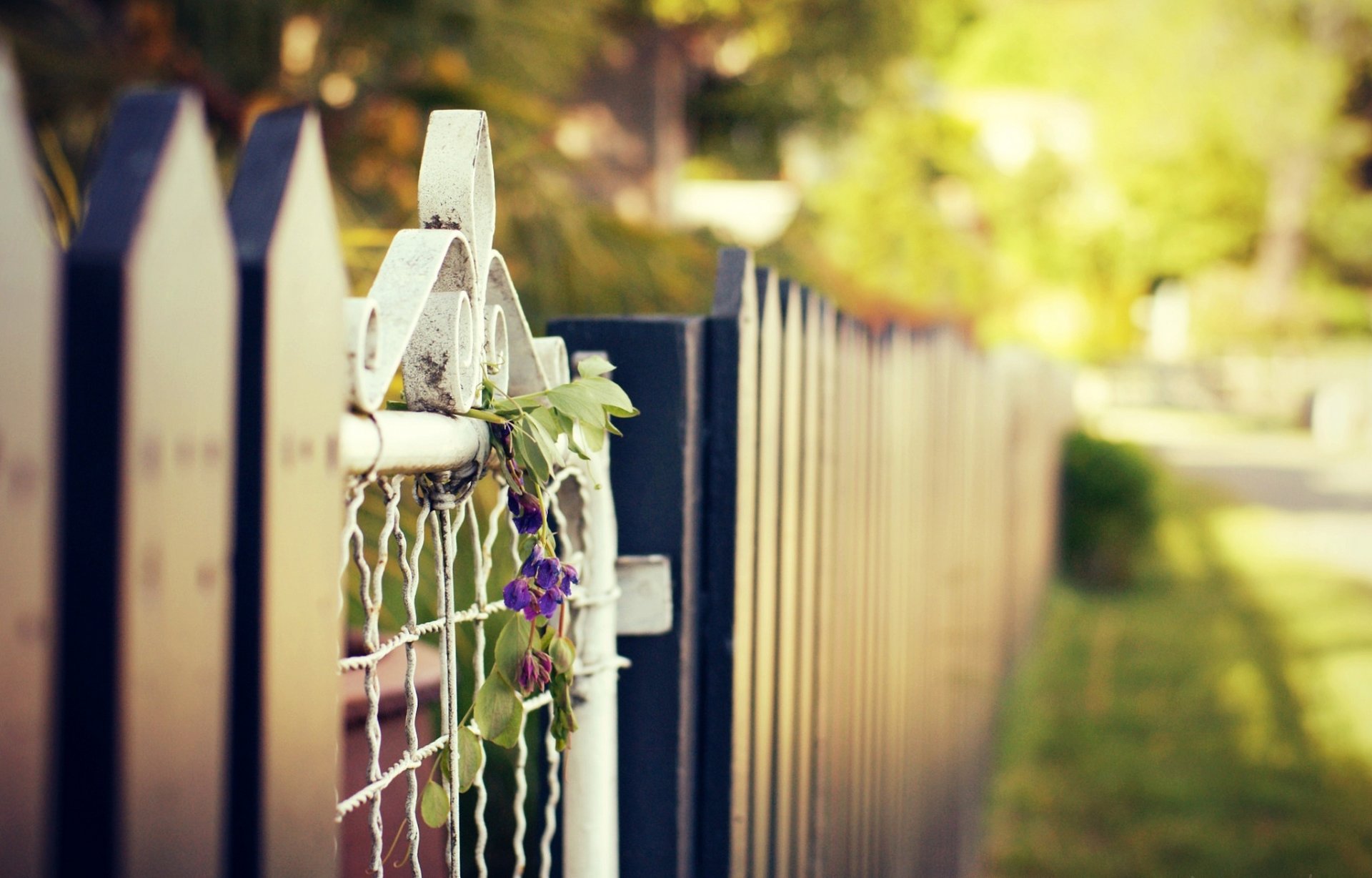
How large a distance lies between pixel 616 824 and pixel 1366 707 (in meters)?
5.42

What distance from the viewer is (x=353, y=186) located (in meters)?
4.60

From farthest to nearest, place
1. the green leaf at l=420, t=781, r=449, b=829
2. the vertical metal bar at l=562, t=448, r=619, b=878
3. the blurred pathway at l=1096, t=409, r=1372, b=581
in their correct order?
the blurred pathway at l=1096, t=409, r=1372, b=581 → the vertical metal bar at l=562, t=448, r=619, b=878 → the green leaf at l=420, t=781, r=449, b=829

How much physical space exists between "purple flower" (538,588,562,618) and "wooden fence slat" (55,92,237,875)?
467 mm

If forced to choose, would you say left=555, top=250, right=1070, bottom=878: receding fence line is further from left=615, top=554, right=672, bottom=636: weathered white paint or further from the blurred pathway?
the blurred pathway

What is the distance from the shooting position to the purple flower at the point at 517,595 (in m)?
1.11

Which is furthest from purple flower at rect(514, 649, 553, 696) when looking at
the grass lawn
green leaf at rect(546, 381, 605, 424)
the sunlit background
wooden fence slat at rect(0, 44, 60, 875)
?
the grass lawn

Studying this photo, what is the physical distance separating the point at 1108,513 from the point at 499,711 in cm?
865

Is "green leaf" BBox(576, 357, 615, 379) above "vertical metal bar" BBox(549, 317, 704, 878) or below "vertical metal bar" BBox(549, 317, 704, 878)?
above

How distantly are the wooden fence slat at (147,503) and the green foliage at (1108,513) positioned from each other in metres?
9.04

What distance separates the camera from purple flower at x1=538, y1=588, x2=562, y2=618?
113 centimetres

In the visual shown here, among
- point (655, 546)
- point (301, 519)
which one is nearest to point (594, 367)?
point (655, 546)

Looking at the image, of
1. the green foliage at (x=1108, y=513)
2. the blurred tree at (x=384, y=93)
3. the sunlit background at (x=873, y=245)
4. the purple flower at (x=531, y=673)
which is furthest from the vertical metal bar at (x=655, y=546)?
the green foliage at (x=1108, y=513)

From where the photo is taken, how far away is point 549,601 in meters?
1.13

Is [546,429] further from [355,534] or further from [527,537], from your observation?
[355,534]
